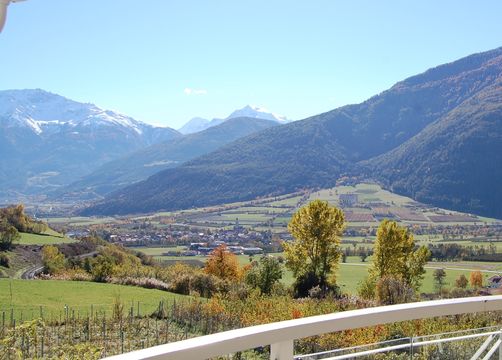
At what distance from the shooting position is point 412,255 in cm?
3005

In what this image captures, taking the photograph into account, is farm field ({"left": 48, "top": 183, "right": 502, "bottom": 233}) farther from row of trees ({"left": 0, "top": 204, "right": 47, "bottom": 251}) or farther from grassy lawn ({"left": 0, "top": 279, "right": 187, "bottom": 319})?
grassy lawn ({"left": 0, "top": 279, "right": 187, "bottom": 319})

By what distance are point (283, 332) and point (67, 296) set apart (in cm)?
1812

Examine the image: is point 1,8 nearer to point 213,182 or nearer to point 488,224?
point 488,224

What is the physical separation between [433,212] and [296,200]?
111ft

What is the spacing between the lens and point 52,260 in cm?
3275

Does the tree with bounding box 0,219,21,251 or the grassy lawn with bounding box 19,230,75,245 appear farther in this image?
the grassy lawn with bounding box 19,230,75,245

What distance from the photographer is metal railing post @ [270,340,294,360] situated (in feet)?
6.68

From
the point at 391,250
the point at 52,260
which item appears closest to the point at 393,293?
the point at 391,250

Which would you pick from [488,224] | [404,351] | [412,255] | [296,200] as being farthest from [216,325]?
[296,200]

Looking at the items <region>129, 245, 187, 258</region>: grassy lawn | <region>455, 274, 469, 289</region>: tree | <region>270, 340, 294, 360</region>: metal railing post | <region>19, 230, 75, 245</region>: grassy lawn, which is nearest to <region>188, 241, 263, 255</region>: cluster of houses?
<region>129, 245, 187, 258</region>: grassy lawn

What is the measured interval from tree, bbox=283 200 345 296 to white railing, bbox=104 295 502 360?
72.0 feet

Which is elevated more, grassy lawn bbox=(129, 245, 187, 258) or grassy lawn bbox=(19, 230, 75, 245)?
grassy lawn bbox=(19, 230, 75, 245)

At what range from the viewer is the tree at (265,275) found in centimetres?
2391

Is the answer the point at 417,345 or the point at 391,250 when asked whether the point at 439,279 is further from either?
the point at 417,345
